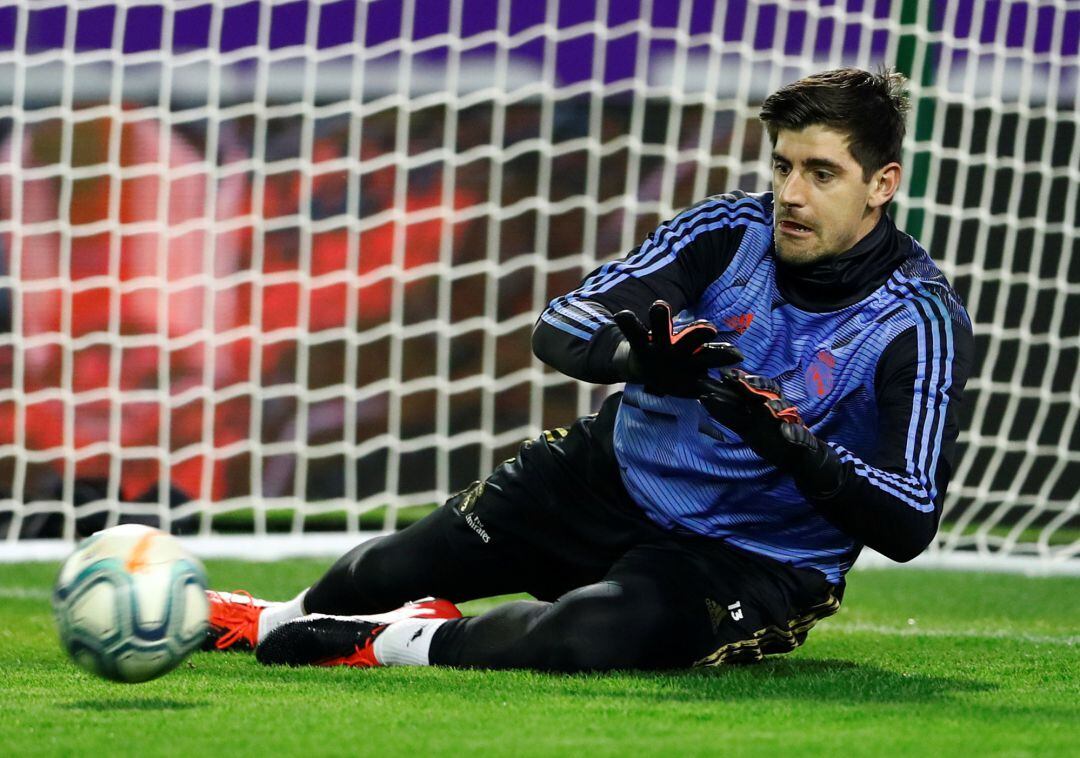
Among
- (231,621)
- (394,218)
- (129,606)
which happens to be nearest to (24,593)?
(231,621)

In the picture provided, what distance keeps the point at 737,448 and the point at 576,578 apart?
22.6 inches

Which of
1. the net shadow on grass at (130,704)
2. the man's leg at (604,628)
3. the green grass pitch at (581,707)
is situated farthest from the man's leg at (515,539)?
the net shadow on grass at (130,704)

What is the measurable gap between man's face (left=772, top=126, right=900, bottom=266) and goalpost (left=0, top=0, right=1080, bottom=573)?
118 inches

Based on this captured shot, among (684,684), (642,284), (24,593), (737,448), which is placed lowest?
(24,593)

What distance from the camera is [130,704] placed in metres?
3.05

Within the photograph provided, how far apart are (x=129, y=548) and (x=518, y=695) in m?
0.79

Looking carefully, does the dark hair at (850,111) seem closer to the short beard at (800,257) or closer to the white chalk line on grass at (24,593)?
the short beard at (800,257)

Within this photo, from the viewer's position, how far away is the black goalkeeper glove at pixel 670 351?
3201 millimetres

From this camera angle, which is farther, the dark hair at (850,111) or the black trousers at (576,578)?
the dark hair at (850,111)

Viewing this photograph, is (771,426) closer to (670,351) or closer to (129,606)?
(670,351)

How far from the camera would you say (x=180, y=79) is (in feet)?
22.7

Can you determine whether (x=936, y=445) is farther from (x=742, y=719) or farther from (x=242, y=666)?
(x=242, y=666)

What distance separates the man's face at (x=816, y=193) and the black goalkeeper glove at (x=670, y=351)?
519 millimetres

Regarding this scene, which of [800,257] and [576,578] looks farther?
[576,578]
